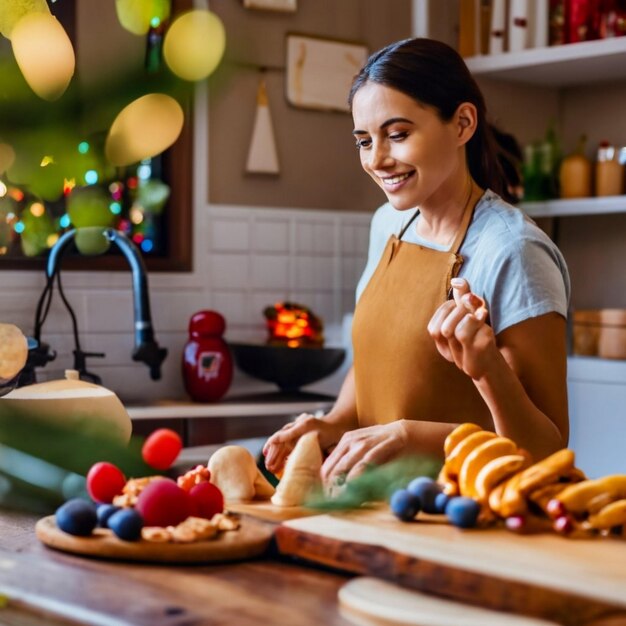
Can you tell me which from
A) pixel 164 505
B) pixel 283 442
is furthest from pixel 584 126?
pixel 164 505

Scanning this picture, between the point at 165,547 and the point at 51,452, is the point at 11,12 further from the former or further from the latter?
the point at 165,547

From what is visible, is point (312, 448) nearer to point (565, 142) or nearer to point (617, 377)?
point (617, 377)

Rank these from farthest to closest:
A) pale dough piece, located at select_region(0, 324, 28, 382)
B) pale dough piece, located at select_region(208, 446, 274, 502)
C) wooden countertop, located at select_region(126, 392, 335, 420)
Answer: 1. wooden countertop, located at select_region(126, 392, 335, 420)
2. pale dough piece, located at select_region(208, 446, 274, 502)
3. pale dough piece, located at select_region(0, 324, 28, 382)

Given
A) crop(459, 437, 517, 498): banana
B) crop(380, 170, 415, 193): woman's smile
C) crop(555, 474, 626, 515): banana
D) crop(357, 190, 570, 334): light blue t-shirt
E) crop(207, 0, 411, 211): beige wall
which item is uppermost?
crop(207, 0, 411, 211): beige wall

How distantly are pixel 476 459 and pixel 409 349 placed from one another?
55 centimetres

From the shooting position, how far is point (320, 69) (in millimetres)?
3551

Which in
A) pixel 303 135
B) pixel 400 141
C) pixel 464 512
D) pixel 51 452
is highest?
pixel 303 135

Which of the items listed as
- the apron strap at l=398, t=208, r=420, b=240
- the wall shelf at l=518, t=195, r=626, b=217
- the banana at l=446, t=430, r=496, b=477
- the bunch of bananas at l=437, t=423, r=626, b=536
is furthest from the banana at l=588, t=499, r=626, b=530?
the wall shelf at l=518, t=195, r=626, b=217

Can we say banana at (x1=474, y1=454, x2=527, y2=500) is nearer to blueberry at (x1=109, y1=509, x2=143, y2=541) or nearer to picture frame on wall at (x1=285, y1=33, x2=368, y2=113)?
blueberry at (x1=109, y1=509, x2=143, y2=541)

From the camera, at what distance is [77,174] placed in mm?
368

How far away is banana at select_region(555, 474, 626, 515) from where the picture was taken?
85 centimetres

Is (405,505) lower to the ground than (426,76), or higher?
lower

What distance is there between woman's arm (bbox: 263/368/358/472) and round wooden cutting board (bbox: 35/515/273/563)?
0.36 metres

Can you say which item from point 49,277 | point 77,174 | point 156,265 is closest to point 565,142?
point 156,265
